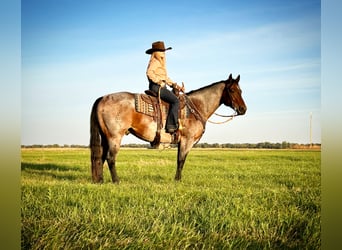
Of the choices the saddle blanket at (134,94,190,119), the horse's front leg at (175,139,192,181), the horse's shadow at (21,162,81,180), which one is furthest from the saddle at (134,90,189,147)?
the horse's shadow at (21,162,81,180)

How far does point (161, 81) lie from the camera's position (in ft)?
17.3

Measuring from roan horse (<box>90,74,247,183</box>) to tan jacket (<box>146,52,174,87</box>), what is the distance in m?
0.62

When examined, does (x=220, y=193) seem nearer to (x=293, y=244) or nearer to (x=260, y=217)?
(x=260, y=217)

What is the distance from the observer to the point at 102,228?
11.2 feet

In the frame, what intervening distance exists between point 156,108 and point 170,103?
236 millimetres

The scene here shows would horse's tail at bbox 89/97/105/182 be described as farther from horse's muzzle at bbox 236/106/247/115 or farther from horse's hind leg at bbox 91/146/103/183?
horse's muzzle at bbox 236/106/247/115

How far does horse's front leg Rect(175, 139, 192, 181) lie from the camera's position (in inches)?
208

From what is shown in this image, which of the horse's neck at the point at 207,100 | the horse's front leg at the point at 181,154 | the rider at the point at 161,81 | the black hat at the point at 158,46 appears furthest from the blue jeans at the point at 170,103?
the black hat at the point at 158,46

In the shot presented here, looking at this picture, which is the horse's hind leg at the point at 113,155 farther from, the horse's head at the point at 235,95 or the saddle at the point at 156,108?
the horse's head at the point at 235,95

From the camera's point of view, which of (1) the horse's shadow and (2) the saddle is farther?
(2) the saddle

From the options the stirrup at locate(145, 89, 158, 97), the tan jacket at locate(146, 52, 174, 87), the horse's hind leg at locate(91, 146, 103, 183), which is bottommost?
the horse's hind leg at locate(91, 146, 103, 183)

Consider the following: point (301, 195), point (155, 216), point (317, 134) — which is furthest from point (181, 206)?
point (317, 134)

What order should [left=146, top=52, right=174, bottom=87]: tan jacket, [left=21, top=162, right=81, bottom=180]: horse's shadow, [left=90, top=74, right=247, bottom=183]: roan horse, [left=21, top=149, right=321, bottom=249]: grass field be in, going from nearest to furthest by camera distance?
1. [left=21, top=149, right=321, bottom=249]: grass field
2. [left=146, top=52, right=174, bottom=87]: tan jacket
3. [left=21, top=162, right=81, bottom=180]: horse's shadow
4. [left=90, top=74, right=247, bottom=183]: roan horse

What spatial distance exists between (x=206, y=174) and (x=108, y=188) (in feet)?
5.08
